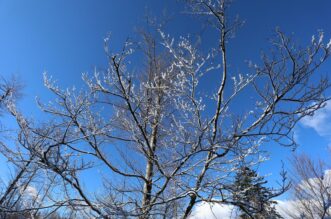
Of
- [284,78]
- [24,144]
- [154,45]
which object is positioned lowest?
[24,144]

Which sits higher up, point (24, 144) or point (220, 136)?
point (220, 136)


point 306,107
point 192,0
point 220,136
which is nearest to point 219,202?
point 220,136

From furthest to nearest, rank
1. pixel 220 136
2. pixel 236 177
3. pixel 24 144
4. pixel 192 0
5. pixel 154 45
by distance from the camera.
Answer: pixel 154 45, pixel 192 0, pixel 236 177, pixel 220 136, pixel 24 144

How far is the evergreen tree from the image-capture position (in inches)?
155

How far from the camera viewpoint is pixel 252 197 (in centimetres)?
406

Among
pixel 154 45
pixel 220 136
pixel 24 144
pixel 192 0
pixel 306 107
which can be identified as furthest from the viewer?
pixel 154 45

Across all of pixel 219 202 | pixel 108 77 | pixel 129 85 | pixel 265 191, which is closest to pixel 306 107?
pixel 265 191

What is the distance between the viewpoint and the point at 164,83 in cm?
555

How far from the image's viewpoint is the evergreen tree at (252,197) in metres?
3.94

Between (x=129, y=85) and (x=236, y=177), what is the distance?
2.17 m

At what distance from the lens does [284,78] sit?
4.17 meters

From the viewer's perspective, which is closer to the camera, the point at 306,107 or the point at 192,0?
the point at 306,107

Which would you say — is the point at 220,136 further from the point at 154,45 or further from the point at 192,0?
the point at 154,45

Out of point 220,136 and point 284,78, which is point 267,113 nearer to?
point 284,78
